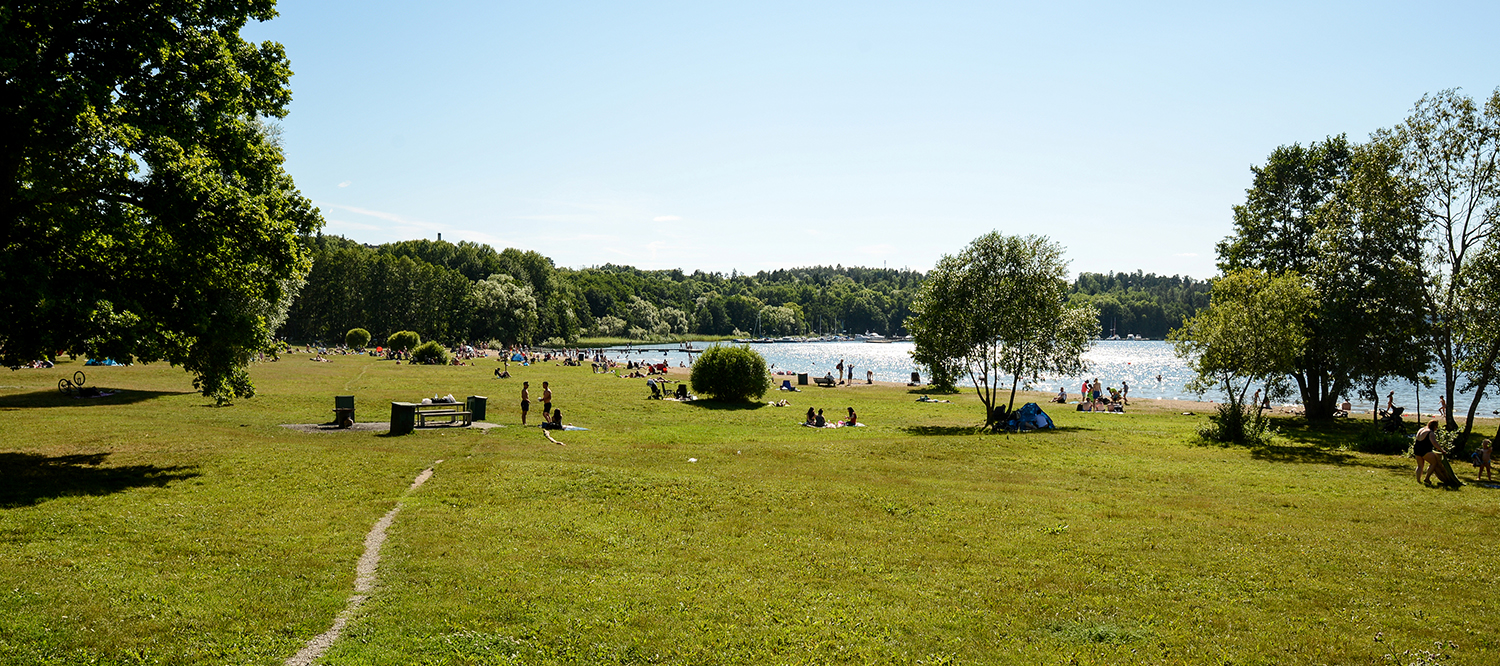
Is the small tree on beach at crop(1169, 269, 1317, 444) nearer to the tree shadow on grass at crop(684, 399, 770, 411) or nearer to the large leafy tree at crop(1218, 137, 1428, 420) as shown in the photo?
the large leafy tree at crop(1218, 137, 1428, 420)

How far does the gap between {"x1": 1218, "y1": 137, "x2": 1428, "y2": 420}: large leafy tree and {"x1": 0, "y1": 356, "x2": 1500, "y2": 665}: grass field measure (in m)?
8.07

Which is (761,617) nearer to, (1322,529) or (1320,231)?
(1322,529)

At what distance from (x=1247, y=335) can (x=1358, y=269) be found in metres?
5.55

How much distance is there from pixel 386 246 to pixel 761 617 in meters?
178

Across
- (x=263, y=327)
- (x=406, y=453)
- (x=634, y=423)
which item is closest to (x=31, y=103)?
(x=263, y=327)

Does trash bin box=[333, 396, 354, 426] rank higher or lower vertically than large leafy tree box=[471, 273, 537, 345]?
lower

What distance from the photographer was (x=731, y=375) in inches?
1598

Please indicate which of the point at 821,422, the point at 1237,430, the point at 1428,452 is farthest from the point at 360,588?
the point at 1237,430

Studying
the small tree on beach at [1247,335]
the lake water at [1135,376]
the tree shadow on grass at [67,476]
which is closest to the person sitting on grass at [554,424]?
the tree shadow on grass at [67,476]

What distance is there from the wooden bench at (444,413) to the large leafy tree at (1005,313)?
20.6 metres

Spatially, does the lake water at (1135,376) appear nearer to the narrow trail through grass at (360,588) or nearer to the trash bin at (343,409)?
the trash bin at (343,409)

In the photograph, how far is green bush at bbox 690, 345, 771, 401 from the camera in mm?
40656

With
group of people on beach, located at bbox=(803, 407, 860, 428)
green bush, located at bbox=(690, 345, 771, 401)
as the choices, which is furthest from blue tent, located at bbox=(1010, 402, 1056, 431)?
green bush, located at bbox=(690, 345, 771, 401)

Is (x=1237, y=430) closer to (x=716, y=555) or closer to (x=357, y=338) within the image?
(x=716, y=555)
